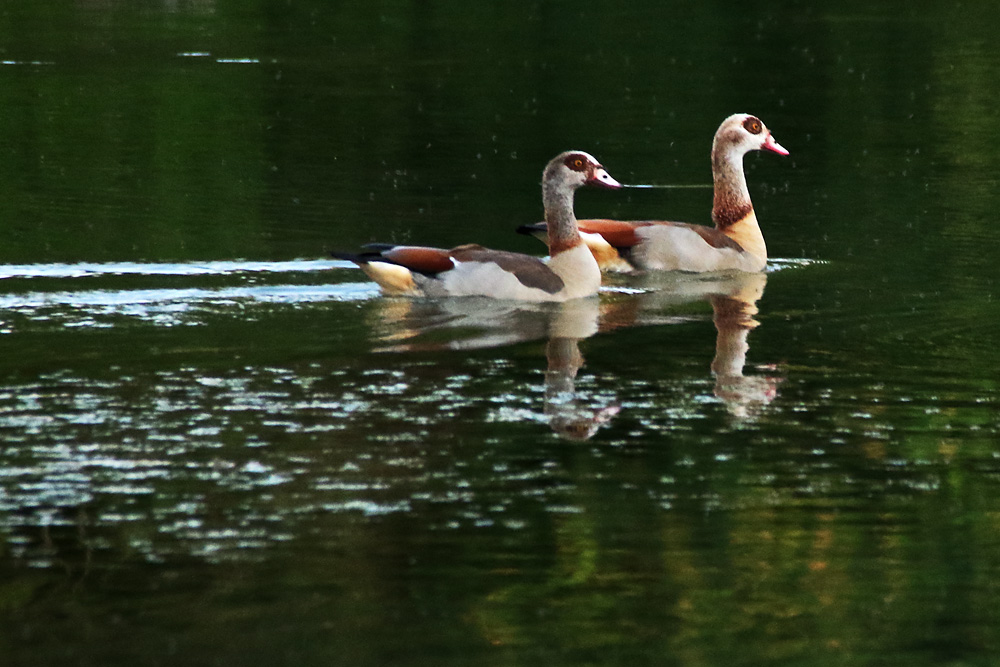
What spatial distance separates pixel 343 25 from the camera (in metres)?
42.6

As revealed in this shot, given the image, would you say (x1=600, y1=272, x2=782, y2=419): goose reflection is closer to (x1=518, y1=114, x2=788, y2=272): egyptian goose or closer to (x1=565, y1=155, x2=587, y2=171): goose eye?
(x1=518, y1=114, x2=788, y2=272): egyptian goose

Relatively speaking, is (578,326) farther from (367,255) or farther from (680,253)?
(680,253)

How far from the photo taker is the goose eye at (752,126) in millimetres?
18797

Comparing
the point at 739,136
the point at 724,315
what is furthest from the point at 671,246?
the point at 724,315

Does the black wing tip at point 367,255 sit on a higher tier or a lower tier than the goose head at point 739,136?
lower

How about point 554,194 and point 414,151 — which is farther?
point 414,151

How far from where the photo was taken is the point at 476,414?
11.2 m

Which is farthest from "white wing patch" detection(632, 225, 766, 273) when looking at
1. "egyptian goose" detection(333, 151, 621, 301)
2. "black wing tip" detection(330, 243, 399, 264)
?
"black wing tip" detection(330, 243, 399, 264)

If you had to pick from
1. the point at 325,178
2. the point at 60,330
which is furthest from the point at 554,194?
the point at 325,178

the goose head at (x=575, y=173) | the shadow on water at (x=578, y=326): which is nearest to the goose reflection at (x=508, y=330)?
the shadow on water at (x=578, y=326)

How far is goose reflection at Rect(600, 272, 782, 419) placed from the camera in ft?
39.1

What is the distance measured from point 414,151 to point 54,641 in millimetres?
17799

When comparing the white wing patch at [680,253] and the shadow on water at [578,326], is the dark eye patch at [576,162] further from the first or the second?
the white wing patch at [680,253]

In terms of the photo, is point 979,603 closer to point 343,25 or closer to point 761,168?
point 761,168
